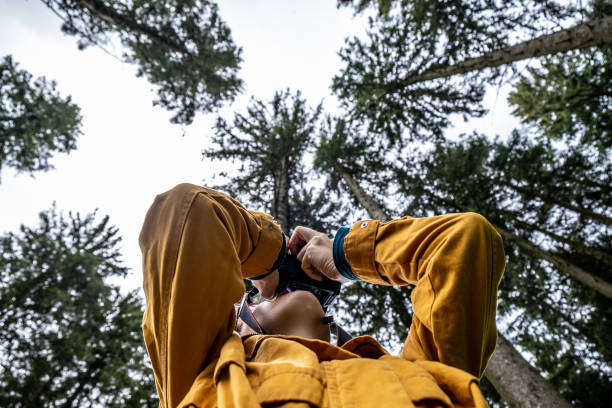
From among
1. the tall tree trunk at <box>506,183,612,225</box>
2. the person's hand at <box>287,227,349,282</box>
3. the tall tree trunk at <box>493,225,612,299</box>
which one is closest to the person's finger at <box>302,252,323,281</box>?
the person's hand at <box>287,227,349,282</box>

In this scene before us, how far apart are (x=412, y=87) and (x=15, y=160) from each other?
15.8 meters

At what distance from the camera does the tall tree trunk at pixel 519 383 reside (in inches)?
138

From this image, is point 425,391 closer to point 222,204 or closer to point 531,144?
point 222,204

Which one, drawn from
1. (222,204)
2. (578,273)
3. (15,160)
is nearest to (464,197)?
(578,273)

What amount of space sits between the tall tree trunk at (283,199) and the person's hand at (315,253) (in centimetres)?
295

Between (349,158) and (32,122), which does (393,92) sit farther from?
(32,122)

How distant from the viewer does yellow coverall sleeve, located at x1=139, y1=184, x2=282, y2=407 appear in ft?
3.12

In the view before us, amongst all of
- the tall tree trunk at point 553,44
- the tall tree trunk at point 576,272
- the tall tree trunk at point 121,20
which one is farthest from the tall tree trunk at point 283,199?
the tall tree trunk at point 576,272

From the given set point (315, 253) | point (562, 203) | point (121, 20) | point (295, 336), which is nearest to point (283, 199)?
point (315, 253)

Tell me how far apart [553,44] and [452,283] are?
6.69 meters

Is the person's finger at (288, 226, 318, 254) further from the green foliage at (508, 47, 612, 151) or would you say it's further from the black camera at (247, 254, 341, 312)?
the green foliage at (508, 47, 612, 151)

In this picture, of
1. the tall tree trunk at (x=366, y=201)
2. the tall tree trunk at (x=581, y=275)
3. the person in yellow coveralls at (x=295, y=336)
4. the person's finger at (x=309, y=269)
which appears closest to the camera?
the person in yellow coveralls at (x=295, y=336)

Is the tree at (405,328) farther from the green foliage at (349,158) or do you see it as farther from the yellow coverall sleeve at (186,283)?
the yellow coverall sleeve at (186,283)

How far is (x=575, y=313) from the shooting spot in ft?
Result: 31.0
